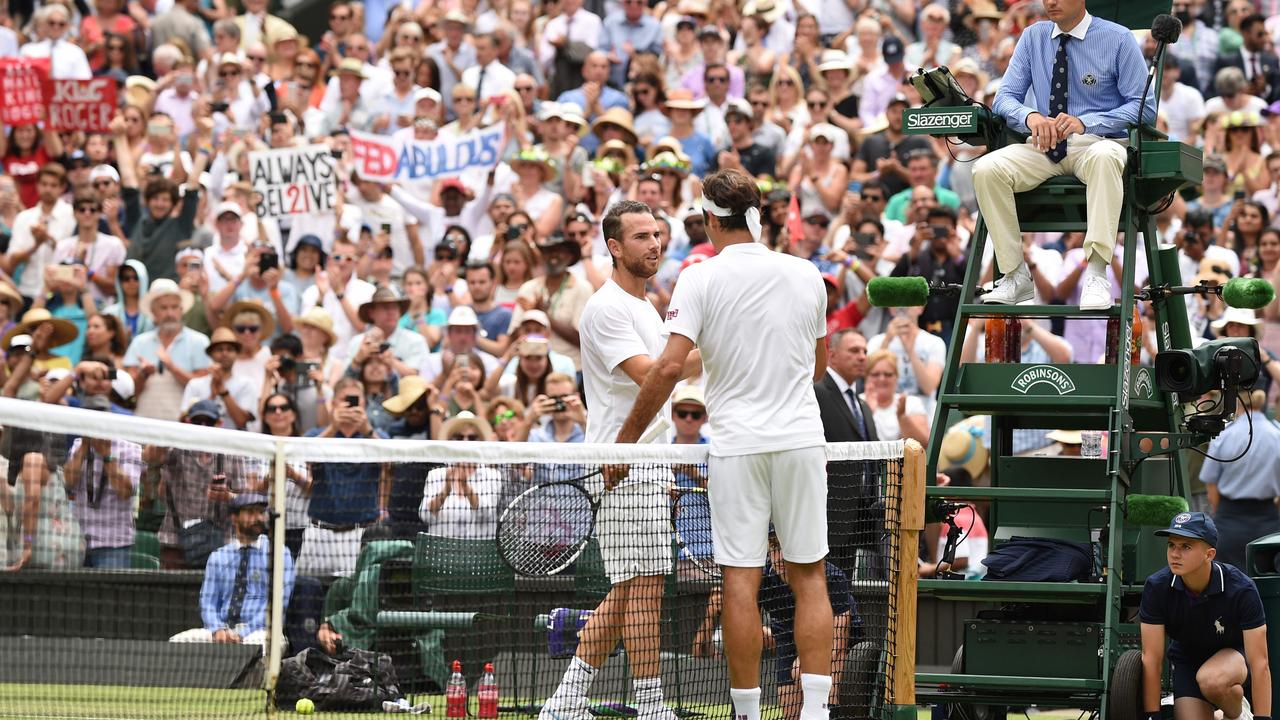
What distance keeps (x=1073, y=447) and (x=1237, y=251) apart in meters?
4.29

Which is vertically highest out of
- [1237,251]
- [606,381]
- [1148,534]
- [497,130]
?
[497,130]

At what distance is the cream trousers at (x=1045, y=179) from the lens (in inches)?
369

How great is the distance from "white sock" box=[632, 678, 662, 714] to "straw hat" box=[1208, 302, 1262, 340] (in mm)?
7062

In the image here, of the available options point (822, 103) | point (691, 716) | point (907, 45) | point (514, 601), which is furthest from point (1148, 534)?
point (907, 45)

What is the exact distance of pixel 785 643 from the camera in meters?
9.25

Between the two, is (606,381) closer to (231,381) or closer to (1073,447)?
(1073,447)

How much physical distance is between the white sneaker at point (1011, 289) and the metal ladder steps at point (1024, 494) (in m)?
1.04

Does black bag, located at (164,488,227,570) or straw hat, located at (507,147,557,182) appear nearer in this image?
black bag, located at (164,488,227,570)

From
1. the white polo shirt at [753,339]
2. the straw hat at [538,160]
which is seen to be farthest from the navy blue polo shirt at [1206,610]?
the straw hat at [538,160]

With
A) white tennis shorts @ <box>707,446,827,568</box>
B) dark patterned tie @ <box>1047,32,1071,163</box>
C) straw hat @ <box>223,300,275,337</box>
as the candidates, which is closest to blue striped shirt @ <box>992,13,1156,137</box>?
dark patterned tie @ <box>1047,32,1071,163</box>

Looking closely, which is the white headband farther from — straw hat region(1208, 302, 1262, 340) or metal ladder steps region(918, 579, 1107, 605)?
straw hat region(1208, 302, 1262, 340)

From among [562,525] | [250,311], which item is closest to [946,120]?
[562,525]

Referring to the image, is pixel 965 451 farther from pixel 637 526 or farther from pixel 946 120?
pixel 637 526

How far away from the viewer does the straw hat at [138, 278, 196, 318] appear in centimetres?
1677
